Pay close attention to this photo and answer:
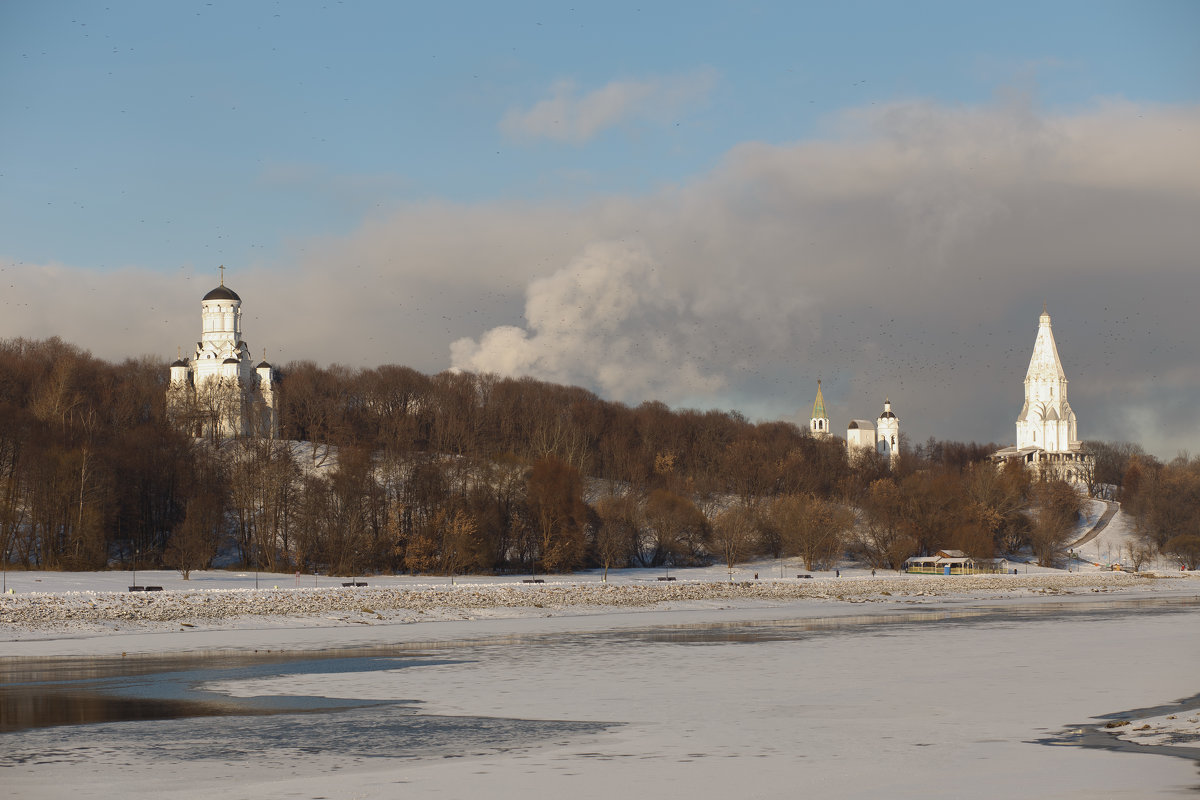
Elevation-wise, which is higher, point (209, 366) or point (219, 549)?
point (209, 366)

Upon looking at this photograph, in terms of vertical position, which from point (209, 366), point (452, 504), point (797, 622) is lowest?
point (797, 622)

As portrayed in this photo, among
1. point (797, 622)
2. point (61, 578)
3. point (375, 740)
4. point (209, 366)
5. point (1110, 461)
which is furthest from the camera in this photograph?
point (1110, 461)

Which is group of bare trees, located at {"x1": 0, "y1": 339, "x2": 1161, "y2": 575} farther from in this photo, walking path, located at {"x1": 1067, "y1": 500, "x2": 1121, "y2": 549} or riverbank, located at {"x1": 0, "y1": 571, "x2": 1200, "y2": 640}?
riverbank, located at {"x1": 0, "y1": 571, "x2": 1200, "y2": 640}

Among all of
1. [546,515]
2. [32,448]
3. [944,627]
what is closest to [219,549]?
[32,448]

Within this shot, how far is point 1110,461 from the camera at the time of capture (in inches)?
7776

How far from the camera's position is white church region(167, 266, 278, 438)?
364 ft

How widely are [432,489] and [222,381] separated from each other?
4497 centimetres

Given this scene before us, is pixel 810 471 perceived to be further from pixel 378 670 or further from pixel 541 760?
pixel 541 760

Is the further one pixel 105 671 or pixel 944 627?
pixel 944 627

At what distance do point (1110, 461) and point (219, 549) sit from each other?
15954 cm

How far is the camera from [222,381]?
374ft

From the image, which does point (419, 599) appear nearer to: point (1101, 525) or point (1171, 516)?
point (1171, 516)

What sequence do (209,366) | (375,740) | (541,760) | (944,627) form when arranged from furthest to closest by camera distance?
1. (209,366)
2. (944,627)
3. (375,740)
4. (541,760)

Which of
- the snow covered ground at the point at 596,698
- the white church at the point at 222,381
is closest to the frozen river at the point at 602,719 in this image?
the snow covered ground at the point at 596,698
